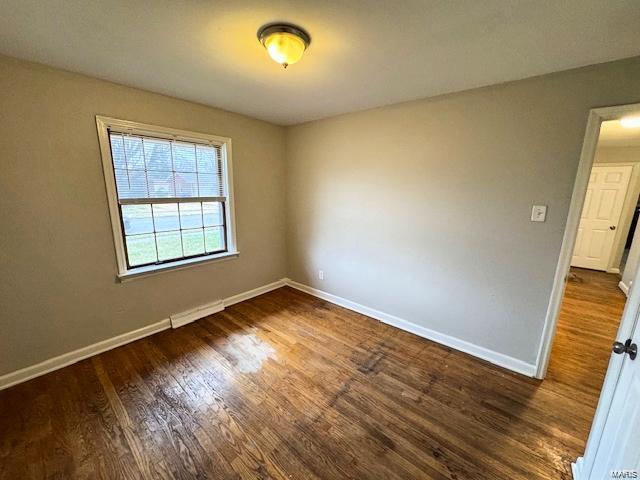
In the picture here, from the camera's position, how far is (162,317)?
2605 mm

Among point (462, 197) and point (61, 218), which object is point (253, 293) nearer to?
point (61, 218)

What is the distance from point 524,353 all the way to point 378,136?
7.69 feet

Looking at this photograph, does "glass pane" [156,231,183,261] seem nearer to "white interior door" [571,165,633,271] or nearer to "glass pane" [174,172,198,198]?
"glass pane" [174,172,198,198]

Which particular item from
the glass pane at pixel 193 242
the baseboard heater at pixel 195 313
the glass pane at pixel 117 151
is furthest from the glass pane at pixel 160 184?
the baseboard heater at pixel 195 313

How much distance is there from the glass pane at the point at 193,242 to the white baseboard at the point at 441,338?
163 cm

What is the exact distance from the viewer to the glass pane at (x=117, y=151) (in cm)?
212

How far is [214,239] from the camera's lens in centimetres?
300

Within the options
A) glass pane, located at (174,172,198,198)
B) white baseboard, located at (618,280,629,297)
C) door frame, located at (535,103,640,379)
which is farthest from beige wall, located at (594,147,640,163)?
glass pane, located at (174,172,198,198)

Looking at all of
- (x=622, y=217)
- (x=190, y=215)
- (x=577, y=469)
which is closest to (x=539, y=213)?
(x=577, y=469)

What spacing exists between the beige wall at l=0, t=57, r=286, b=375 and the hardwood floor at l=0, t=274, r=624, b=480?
1.16 ft

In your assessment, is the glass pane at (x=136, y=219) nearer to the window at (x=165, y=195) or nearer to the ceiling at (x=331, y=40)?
the window at (x=165, y=195)

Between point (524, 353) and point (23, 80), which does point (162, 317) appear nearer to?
point (23, 80)

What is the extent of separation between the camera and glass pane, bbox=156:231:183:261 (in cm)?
255

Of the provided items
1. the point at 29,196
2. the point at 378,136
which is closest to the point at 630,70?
the point at 378,136
